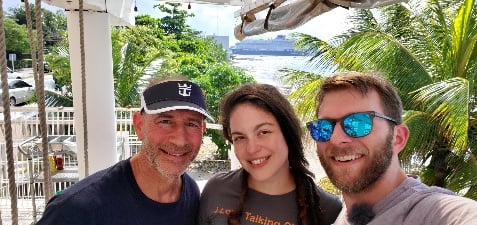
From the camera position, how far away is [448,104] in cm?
425

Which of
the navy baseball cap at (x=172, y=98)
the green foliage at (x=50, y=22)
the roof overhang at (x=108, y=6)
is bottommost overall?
the navy baseball cap at (x=172, y=98)

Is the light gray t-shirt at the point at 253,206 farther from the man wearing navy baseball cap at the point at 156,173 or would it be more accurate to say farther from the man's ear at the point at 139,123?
the man's ear at the point at 139,123

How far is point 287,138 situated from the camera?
1.53 meters

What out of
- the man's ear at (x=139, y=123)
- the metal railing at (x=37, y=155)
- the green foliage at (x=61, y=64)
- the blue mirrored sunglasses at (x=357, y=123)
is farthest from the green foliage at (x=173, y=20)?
the blue mirrored sunglasses at (x=357, y=123)

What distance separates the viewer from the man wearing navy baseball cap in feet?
4.26

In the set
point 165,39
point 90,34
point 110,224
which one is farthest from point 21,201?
point 165,39

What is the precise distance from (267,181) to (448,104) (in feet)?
11.3

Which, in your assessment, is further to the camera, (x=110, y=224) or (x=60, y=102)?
(x=60, y=102)

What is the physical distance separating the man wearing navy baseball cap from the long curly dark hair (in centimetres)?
15

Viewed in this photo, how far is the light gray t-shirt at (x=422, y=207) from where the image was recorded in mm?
980

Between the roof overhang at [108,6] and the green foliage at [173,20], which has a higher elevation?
the green foliage at [173,20]

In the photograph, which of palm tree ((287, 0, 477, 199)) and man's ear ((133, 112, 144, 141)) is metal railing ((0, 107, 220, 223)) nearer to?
palm tree ((287, 0, 477, 199))

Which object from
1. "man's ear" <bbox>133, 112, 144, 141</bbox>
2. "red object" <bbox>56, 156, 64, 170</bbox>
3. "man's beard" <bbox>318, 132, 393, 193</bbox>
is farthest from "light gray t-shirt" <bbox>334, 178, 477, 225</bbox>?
"red object" <bbox>56, 156, 64, 170</bbox>

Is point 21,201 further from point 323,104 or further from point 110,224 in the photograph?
point 323,104
